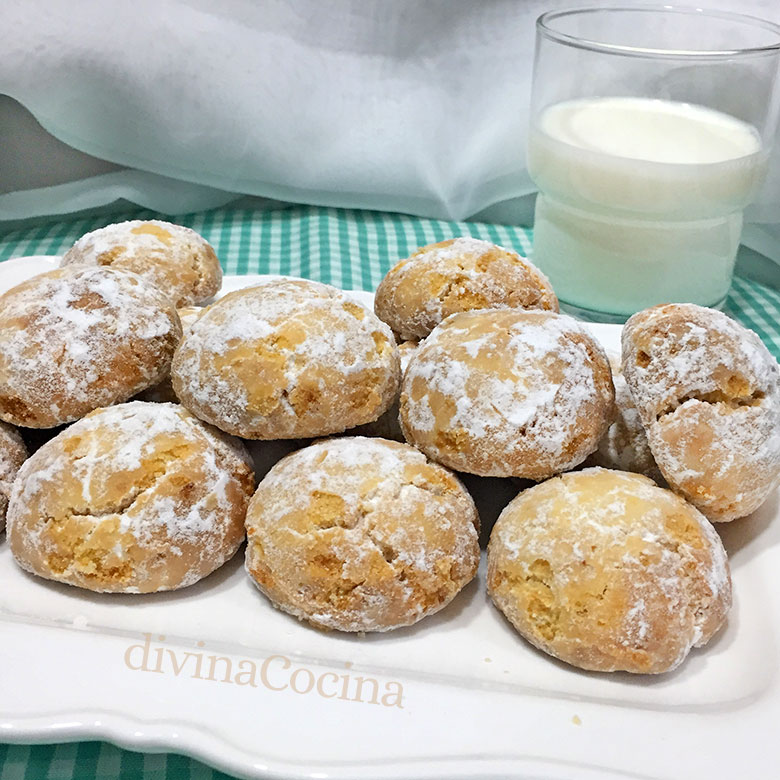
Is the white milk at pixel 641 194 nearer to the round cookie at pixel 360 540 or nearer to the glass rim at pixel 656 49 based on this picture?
the glass rim at pixel 656 49

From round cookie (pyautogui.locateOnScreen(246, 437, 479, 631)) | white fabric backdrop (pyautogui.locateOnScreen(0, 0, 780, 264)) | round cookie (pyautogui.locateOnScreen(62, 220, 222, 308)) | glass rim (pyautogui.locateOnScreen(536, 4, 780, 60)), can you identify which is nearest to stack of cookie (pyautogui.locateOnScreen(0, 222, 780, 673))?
round cookie (pyautogui.locateOnScreen(246, 437, 479, 631))

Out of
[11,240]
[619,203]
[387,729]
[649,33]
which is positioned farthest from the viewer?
[11,240]

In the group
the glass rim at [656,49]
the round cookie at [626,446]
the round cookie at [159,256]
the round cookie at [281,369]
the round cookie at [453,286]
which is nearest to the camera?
the round cookie at [281,369]

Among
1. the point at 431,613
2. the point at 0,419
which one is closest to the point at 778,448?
the point at 431,613

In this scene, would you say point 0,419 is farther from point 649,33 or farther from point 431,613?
point 649,33

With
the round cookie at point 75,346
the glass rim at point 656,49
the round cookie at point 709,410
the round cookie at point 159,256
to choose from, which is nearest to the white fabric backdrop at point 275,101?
the glass rim at point 656,49

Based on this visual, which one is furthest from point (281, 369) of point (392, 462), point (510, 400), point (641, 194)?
point (641, 194)

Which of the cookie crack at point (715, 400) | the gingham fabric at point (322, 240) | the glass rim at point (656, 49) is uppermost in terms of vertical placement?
the glass rim at point (656, 49)
